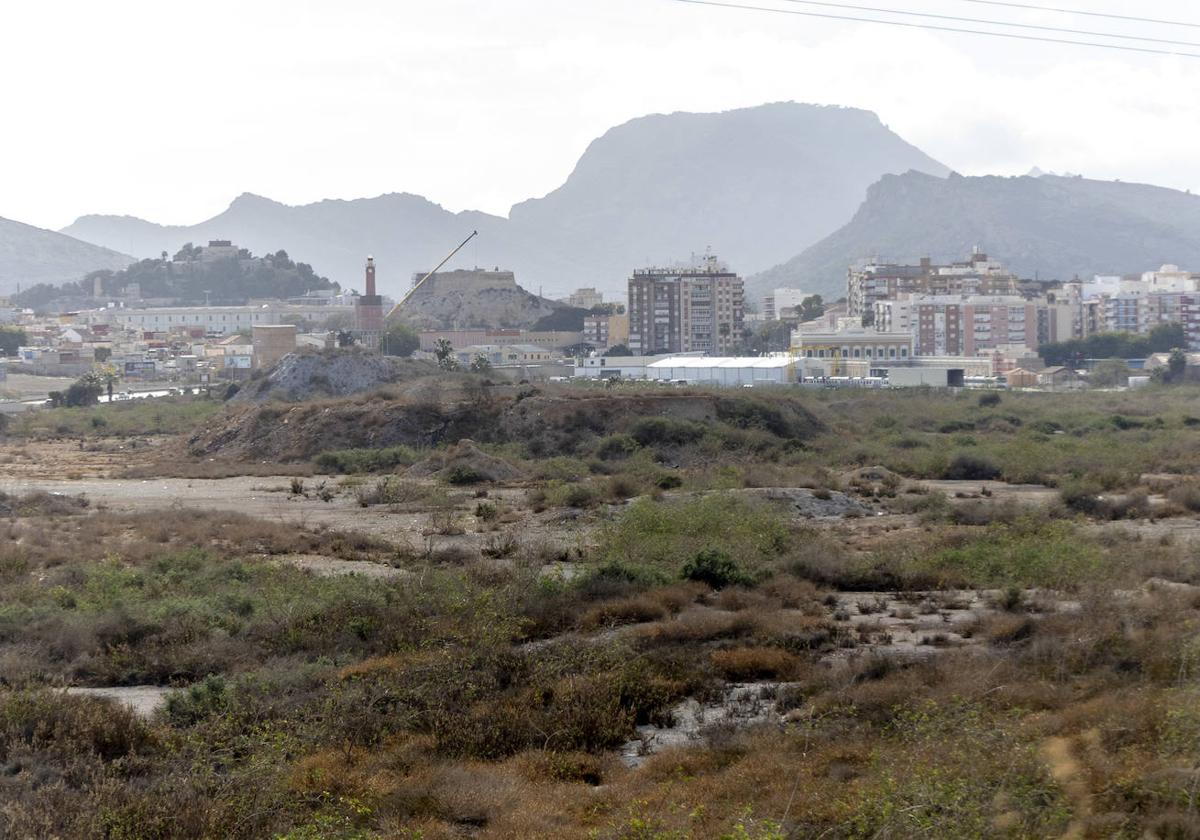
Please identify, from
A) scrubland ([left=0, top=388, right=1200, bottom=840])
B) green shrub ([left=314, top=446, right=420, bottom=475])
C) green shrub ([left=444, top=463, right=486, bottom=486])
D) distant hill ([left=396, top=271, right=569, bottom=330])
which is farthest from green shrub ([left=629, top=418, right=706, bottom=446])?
distant hill ([left=396, top=271, right=569, bottom=330])

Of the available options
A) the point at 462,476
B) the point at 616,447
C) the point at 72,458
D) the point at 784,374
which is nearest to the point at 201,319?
the point at 784,374

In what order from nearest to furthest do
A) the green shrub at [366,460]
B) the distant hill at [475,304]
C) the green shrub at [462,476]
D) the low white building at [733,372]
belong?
the green shrub at [462,476]
the green shrub at [366,460]
the low white building at [733,372]
the distant hill at [475,304]

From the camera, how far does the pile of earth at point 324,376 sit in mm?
64438

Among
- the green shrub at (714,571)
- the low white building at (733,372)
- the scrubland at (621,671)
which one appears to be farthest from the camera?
the low white building at (733,372)

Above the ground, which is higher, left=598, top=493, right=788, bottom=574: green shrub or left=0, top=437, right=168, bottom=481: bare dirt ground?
left=598, top=493, right=788, bottom=574: green shrub

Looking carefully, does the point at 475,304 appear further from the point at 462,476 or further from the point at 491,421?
the point at 462,476

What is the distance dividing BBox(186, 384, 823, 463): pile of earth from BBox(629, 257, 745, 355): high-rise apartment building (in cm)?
8264

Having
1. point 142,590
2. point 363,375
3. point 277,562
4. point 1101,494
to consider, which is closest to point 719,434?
point 1101,494

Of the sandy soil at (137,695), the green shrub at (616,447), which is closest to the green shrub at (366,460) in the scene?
the green shrub at (616,447)

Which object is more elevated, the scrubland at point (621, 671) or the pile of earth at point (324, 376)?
the pile of earth at point (324, 376)

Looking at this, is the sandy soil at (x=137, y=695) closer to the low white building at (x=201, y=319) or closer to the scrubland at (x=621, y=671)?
the scrubland at (x=621, y=671)

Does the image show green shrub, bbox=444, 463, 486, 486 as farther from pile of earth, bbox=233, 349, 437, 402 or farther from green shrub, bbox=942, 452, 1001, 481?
A: pile of earth, bbox=233, 349, 437, 402

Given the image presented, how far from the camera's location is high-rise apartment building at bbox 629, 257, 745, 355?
130 meters

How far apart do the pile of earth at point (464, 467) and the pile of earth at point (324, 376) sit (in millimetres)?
27541
